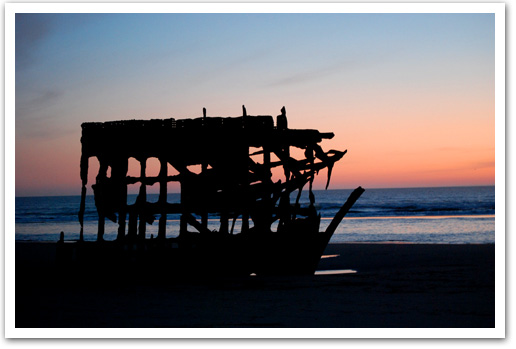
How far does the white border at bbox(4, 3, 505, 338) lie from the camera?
7.75 m

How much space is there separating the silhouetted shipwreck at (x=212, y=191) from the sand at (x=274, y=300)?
397mm

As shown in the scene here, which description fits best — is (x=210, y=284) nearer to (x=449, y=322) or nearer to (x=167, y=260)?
(x=167, y=260)

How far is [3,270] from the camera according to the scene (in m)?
8.54

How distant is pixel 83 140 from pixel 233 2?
15.6 ft

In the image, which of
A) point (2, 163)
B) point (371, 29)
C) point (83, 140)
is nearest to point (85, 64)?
point (83, 140)

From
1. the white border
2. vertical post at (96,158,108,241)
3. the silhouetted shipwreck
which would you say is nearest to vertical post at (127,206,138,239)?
the silhouetted shipwreck

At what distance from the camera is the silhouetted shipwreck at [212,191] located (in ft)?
38.4

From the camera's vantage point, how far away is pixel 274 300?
9.81m

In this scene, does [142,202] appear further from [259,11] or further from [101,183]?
[259,11]

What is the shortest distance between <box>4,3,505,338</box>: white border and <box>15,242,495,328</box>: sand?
0.33m

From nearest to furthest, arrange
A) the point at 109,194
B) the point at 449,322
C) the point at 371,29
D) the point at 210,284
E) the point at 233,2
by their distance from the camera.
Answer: the point at 449,322
the point at 233,2
the point at 371,29
the point at 210,284
the point at 109,194

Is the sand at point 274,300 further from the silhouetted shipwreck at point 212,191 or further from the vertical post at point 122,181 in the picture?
the vertical post at point 122,181

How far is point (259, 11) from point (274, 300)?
172 inches

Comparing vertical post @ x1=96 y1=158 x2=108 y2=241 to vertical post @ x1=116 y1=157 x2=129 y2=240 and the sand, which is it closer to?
vertical post @ x1=116 y1=157 x2=129 y2=240
